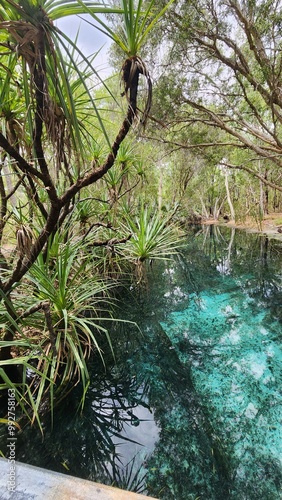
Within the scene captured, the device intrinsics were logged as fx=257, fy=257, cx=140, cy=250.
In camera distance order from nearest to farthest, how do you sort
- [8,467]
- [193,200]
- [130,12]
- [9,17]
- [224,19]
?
[8,467]
[9,17]
[130,12]
[224,19]
[193,200]

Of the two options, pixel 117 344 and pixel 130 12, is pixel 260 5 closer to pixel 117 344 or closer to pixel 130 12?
pixel 130 12

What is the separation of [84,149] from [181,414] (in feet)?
6.37

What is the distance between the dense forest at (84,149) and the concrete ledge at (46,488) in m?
0.30

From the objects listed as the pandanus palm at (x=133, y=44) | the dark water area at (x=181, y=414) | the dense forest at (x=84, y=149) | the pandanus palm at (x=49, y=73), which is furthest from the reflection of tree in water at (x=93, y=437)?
the pandanus palm at (x=133, y=44)

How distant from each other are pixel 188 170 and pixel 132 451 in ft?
62.5

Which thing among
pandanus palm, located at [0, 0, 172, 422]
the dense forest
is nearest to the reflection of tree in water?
the dense forest

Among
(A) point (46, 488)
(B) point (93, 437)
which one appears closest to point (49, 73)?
(A) point (46, 488)

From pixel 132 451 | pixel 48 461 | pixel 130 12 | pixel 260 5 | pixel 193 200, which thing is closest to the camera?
pixel 130 12

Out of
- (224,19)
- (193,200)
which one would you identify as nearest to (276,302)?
(224,19)

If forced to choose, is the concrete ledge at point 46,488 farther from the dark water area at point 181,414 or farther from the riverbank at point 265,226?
the riverbank at point 265,226

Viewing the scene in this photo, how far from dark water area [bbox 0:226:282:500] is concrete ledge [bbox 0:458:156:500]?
73 cm

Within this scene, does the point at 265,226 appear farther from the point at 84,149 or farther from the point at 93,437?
the point at 84,149

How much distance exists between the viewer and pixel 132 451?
163 centimetres

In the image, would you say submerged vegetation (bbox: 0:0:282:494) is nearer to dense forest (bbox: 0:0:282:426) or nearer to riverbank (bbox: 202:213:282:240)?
dense forest (bbox: 0:0:282:426)
